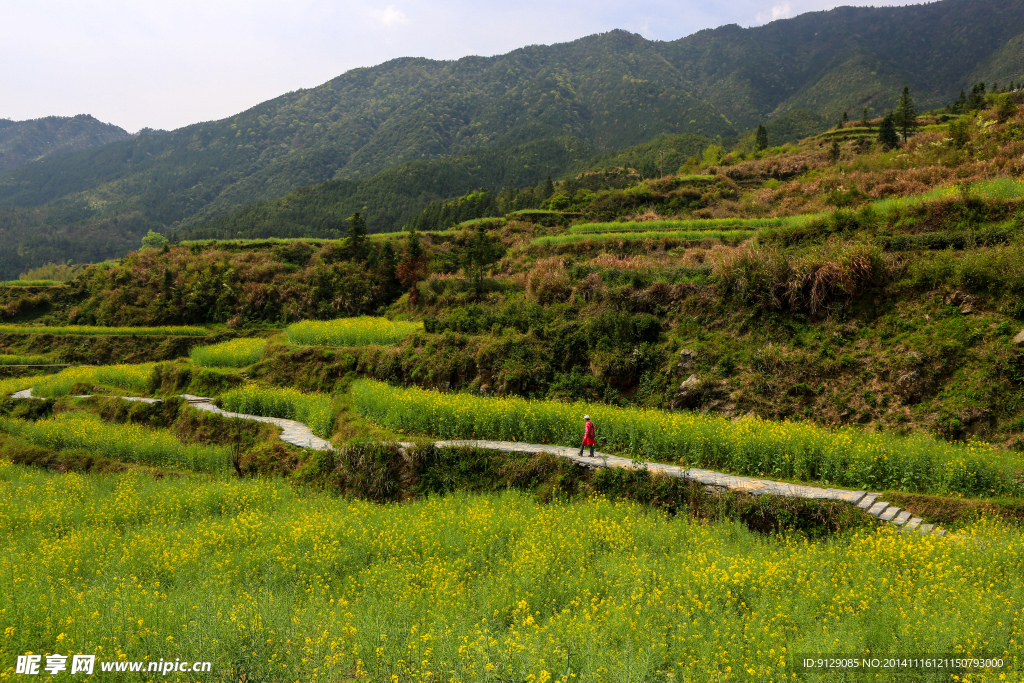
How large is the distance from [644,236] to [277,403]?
724 inches

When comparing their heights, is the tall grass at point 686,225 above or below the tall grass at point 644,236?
above

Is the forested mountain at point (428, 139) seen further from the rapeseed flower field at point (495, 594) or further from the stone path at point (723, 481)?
the rapeseed flower field at point (495, 594)

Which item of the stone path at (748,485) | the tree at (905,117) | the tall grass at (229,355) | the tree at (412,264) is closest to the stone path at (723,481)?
the stone path at (748,485)

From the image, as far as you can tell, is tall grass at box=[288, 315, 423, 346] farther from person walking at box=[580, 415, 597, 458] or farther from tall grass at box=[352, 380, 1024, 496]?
person walking at box=[580, 415, 597, 458]

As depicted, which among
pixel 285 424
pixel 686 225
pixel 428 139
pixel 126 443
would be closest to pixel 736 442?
pixel 285 424

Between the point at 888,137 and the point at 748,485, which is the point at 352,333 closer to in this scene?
the point at 748,485

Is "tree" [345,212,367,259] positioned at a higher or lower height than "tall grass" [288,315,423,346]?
higher

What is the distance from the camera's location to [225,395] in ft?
66.0

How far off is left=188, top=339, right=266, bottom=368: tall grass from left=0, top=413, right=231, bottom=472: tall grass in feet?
22.2

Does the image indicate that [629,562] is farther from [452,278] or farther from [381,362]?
[452,278]

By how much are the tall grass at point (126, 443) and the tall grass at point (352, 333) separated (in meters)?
7.82

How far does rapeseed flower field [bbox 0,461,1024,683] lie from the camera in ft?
17.7

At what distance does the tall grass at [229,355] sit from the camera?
25.6 metres

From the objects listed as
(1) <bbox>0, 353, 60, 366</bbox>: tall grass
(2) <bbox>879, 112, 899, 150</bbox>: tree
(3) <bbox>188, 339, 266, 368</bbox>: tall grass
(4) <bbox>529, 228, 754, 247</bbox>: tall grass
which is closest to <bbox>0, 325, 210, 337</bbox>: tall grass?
(1) <bbox>0, 353, 60, 366</bbox>: tall grass
